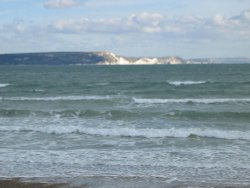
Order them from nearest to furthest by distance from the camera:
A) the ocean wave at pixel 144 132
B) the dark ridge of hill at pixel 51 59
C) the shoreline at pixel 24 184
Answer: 1. the shoreline at pixel 24 184
2. the ocean wave at pixel 144 132
3. the dark ridge of hill at pixel 51 59

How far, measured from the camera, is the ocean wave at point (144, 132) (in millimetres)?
16594

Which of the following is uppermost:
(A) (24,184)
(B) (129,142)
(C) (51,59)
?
(C) (51,59)

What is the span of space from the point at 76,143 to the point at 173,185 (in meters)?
6.11

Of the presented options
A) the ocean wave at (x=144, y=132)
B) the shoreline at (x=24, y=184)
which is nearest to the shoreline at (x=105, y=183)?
the shoreline at (x=24, y=184)

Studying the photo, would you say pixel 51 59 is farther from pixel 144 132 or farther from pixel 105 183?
pixel 105 183

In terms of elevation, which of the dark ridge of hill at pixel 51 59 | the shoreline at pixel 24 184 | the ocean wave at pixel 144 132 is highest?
the dark ridge of hill at pixel 51 59

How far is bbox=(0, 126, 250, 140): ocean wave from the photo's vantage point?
16.6m

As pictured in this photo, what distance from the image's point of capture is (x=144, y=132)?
1728 cm

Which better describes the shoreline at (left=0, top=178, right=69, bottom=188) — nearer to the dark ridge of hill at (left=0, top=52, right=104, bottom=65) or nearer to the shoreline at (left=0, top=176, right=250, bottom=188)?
the shoreline at (left=0, top=176, right=250, bottom=188)

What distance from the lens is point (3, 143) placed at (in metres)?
15.6

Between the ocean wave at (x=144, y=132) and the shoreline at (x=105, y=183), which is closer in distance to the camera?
the shoreline at (x=105, y=183)

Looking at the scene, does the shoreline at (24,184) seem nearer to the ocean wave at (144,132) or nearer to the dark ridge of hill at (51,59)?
the ocean wave at (144,132)

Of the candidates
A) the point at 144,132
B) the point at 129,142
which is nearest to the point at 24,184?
the point at 129,142

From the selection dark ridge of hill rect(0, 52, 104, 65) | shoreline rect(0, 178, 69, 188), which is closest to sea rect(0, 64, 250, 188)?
shoreline rect(0, 178, 69, 188)
